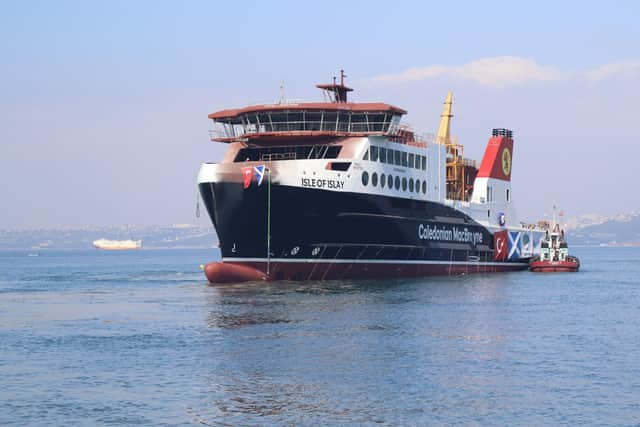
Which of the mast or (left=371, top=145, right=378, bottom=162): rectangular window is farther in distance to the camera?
the mast

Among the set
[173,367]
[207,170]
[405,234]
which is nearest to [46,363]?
[173,367]

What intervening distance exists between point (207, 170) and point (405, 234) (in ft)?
56.5

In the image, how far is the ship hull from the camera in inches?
2451

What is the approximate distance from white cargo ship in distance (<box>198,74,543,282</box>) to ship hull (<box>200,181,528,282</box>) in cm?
7

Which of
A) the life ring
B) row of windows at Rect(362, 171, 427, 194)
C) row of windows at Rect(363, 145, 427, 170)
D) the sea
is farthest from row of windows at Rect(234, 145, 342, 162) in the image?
the life ring

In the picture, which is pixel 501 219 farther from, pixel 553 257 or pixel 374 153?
pixel 374 153

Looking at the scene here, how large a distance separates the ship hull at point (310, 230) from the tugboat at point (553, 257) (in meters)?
26.5

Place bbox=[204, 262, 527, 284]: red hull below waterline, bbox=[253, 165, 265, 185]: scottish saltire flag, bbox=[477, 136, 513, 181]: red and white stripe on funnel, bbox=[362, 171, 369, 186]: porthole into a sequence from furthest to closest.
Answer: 1. bbox=[477, 136, 513, 181]: red and white stripe on funnel
2. bbox=[362, 171, 369, 186]: porthole
3. bbox=[204, 262, 527, 284]: red hull below waterline
4. bbox=[253, 165, 265, 185]: scottish saltire flag

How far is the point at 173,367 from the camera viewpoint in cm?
3209

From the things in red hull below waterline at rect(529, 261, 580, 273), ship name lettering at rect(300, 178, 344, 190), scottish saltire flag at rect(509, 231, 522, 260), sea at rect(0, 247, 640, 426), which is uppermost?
ship name lettering at rect(300, 178, 344, 190)

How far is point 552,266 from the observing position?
311 ft

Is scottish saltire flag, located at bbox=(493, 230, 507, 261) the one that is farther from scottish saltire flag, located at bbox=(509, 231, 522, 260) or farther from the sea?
the sea

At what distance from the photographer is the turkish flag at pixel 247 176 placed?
6147 centimetres

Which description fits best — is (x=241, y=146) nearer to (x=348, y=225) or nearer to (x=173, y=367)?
(x=348, y=225)
